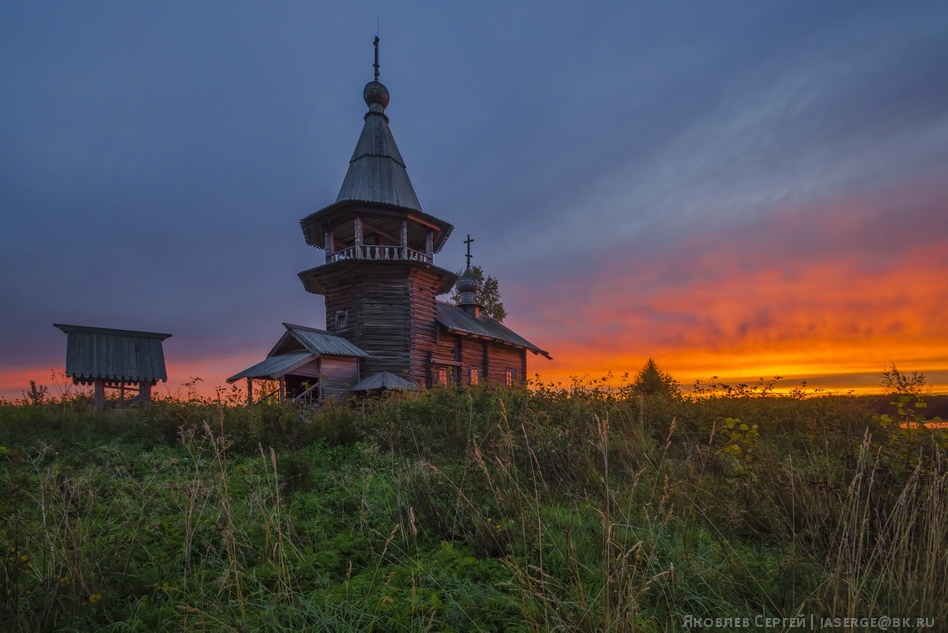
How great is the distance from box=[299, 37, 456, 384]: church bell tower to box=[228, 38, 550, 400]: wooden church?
0.05 meters

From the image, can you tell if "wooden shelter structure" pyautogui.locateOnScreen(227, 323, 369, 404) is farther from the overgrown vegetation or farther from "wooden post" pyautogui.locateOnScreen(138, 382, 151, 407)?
the overgrown vegetation

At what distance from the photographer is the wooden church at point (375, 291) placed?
732 inches

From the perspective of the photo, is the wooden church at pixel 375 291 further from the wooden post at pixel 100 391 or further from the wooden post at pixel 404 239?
the wooden post at pixel 100 391

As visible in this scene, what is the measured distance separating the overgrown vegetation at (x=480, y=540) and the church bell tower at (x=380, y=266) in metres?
13.0

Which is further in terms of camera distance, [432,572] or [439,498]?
[439,498]

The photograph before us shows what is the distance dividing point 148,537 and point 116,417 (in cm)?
791

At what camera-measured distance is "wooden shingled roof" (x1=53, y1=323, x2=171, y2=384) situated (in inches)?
530

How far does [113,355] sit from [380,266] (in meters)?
10.2

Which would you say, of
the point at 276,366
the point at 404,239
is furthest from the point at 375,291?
the point at 276,366

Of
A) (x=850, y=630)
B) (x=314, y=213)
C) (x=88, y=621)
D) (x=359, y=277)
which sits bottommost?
(x=88, y=621)

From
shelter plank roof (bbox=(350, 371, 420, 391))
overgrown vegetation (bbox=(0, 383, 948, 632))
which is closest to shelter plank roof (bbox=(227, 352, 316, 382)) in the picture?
shelter plank roof (bbox=(350, 371, 420, 391))

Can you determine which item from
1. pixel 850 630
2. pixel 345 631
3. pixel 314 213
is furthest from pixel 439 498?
pixel 314 213

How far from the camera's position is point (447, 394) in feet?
29.1

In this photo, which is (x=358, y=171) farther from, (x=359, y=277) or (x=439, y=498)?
(x=439, y=498)
